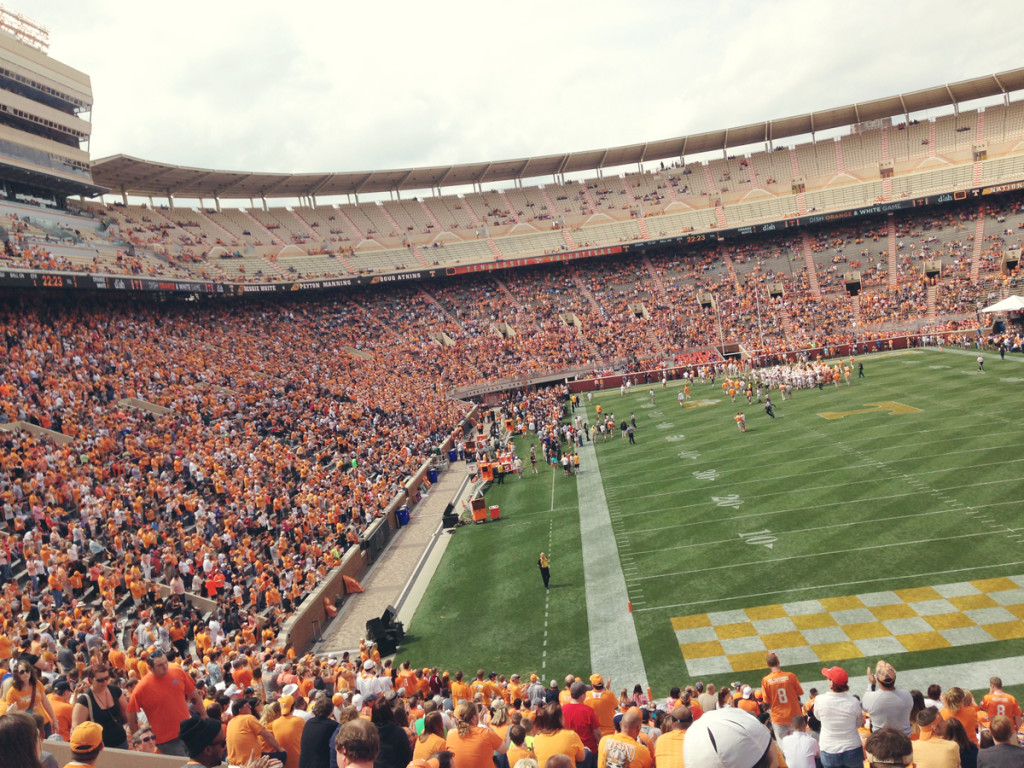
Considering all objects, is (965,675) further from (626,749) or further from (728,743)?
(728,743)

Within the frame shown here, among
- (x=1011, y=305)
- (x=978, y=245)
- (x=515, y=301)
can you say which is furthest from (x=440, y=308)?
(x=978, y=245)

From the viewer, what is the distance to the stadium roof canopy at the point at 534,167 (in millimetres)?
53094

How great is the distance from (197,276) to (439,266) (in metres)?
20.6

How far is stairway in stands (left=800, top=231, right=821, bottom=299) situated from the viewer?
52534mm

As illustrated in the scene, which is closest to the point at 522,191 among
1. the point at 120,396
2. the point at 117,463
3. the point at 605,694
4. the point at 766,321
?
the point at 766,321

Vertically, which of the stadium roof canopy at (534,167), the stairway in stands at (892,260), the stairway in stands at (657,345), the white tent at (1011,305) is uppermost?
the stadium roof canopy at (534,167)

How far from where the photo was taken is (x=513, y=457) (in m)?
29.6

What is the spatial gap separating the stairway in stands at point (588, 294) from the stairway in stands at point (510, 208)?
986 cm

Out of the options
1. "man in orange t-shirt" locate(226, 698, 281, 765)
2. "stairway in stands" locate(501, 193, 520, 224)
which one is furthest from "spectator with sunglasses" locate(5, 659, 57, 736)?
"stairway in stands" locate(501, 193, 520, 224)

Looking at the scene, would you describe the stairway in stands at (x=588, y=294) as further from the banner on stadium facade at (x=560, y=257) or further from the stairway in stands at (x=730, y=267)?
the stairway in stands at (x=730, y=267)

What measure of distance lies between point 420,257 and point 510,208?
12.6 metres

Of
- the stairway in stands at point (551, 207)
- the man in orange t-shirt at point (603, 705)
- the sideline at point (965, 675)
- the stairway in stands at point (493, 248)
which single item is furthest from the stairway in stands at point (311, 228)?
the man in orange t-shirt at point (603, 705)

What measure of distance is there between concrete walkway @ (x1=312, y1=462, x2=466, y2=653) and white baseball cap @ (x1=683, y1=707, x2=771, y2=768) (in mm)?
14475

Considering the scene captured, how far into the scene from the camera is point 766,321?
5091 cm
